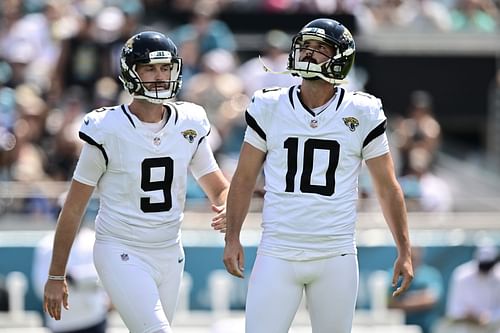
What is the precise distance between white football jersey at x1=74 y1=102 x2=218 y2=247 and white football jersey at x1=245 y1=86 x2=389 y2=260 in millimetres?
469

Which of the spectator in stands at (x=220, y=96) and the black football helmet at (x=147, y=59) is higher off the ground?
the black football helmet at (x=147, y=59)

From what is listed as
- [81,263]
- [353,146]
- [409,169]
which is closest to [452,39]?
[409,169]

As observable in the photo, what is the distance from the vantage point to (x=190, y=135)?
6375 mm

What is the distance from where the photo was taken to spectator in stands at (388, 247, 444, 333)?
427 inches

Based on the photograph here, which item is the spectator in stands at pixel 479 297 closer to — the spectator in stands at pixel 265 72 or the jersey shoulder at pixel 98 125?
the spectator in stands at pixel 265 72

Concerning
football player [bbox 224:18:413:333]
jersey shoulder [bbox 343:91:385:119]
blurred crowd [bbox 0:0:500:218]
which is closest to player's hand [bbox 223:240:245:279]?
football player [bbox 224:18:413:333]

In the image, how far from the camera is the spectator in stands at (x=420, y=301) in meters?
10.8

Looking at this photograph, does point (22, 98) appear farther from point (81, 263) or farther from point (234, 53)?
point (81, 263)

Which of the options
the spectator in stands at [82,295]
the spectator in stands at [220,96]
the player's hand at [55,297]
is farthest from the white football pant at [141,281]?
the spectator in stands at [220,96]

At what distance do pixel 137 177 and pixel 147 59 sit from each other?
588mm

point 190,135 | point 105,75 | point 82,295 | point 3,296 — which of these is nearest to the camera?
point 190,135

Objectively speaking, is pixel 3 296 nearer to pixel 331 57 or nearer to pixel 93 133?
pixel 93 133

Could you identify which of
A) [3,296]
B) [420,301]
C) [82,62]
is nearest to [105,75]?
[82,62]

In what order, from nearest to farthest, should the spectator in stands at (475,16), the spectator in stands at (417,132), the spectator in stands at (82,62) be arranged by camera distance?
1. the spectator in stands at (417,132)
2. the spectator in stands at (82,62)
3. the spectator in stands at (475,16)
